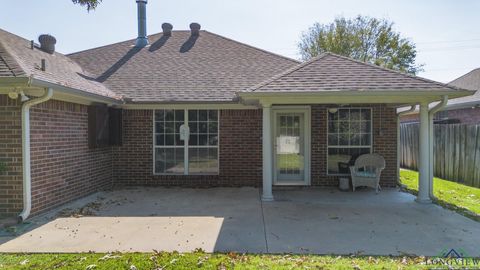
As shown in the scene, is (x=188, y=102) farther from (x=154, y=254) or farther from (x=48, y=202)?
(x=154, y=254)

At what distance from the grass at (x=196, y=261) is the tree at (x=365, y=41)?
1127 inches

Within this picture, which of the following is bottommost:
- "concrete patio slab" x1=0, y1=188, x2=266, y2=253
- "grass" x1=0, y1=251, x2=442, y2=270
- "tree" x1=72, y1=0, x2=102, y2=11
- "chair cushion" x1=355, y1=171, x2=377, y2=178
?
"grass" x1=0, y1=251, x2=442, y2=270

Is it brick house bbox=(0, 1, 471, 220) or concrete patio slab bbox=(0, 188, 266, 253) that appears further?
brick house bbox=(0, 1, 471, 220)

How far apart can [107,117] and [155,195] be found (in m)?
2.55

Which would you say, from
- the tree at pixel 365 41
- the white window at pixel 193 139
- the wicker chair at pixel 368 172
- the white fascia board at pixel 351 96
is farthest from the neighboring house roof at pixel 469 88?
the tree at pixel 365 41

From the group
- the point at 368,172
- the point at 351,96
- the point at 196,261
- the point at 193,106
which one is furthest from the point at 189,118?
the point at 196,261

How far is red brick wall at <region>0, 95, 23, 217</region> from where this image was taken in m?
6.50

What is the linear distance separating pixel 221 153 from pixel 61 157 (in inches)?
167

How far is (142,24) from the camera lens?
528 inches

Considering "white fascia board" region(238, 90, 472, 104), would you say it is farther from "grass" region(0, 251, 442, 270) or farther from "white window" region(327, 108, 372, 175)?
"grass" region(0, 251, 442, 270)

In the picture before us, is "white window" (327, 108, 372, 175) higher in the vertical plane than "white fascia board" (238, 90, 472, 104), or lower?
lower

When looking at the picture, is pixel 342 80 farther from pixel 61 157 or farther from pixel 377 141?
pixel 61 157

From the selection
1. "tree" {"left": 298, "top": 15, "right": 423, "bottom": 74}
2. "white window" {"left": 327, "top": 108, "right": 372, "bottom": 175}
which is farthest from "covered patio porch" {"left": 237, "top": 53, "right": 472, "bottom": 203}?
"tree" {"left": 298, "top": 15, "right": 423, "bottom": 74}

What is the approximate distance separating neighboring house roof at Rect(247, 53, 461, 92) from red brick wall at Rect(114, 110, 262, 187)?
7.64 feet
